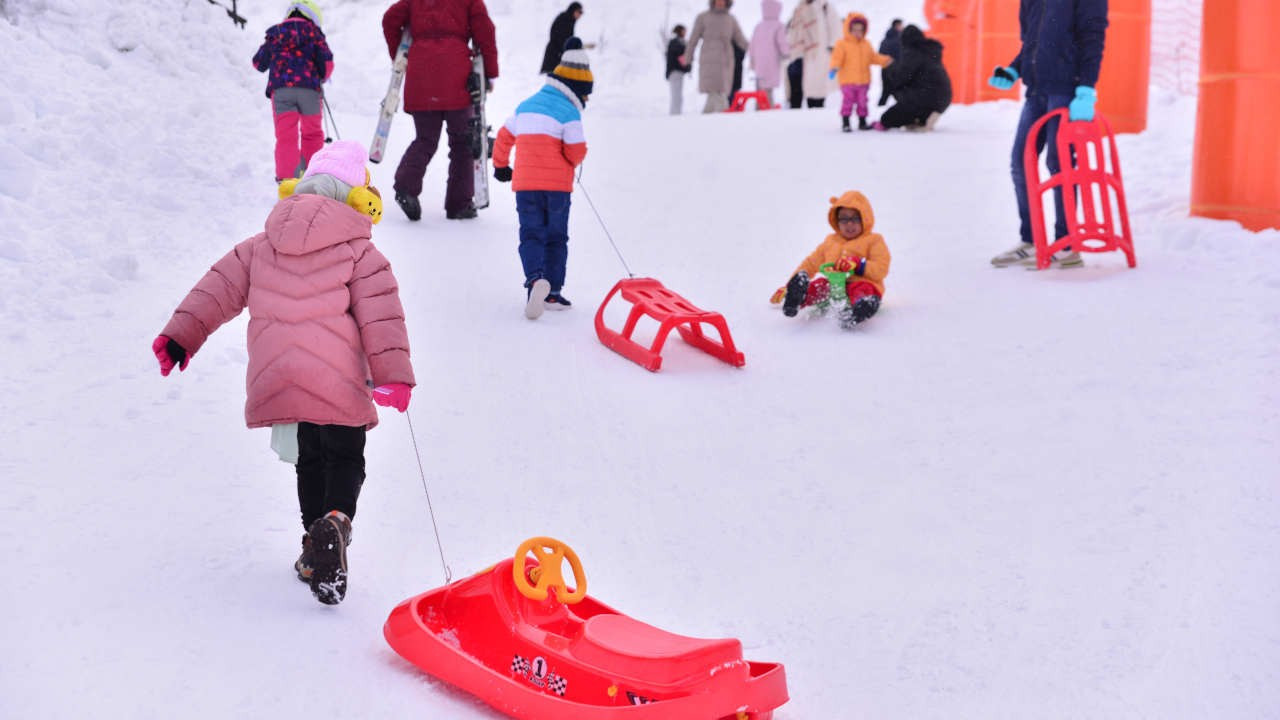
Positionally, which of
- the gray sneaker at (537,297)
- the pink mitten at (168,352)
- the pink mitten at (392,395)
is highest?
the pink mitten at (168,352)

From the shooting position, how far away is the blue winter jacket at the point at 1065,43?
25.8 feet

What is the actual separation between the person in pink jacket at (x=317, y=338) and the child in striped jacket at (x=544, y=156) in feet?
10.7

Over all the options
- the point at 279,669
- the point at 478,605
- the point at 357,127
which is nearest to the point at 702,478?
the point at 478,605

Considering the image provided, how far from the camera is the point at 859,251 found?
7441mm

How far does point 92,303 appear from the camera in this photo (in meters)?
6.34

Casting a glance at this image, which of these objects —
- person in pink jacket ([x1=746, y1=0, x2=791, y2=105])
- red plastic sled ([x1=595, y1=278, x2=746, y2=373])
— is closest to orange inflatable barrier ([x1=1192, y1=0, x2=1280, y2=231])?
red plastic sled ([x1=595, y1=278, x2=746, y2=373])

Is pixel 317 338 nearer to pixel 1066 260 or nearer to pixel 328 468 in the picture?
pixel 328 468

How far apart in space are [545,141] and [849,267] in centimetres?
195

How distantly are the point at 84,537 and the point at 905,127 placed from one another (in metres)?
10.9

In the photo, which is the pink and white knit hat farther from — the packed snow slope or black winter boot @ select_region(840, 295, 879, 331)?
black winter boot @ select_region(840, 295, 879, 331)

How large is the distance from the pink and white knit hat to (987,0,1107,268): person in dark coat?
4.97 metres

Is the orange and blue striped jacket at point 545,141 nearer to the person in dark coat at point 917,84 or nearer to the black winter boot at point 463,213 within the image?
the black winter boot at point 463,213

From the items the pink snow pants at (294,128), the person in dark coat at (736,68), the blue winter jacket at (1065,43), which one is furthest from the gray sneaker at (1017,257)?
the person in dark coat at (736,68)

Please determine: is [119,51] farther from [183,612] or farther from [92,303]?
[183,612]
